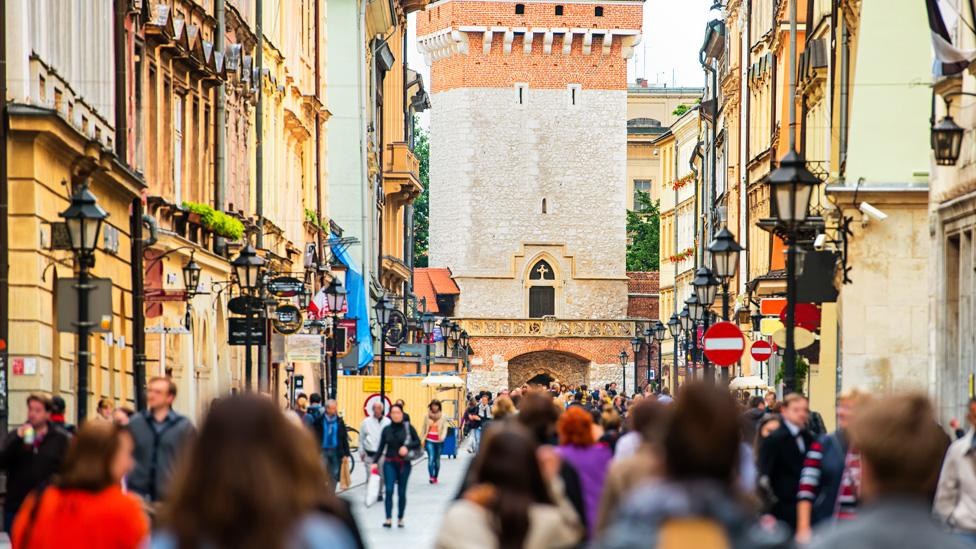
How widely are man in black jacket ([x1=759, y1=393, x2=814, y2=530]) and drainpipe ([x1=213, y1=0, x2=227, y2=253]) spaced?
21.9m

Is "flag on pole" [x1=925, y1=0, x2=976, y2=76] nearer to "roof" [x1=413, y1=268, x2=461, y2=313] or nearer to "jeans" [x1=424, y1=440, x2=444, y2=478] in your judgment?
"jeans" [x1=424, y1=440, x2=444, y2=478]

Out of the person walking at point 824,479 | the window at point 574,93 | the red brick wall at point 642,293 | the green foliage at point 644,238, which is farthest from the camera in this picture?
the green foliage at point 644,238

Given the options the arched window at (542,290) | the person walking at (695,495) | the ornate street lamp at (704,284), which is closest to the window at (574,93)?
the arched window at (542,290)

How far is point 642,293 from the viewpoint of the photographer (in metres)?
102

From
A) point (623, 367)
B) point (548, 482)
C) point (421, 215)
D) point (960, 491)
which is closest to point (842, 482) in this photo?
point (960, 491)

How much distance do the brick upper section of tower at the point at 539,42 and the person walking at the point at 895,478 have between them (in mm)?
90661

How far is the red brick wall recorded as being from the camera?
329 ft

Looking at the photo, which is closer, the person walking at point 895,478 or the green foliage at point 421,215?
the person walking at point 895,478

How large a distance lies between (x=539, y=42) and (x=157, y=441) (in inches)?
3348

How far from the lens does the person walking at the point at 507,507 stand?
7605 mm

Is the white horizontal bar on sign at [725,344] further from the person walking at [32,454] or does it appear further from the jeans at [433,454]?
the jeans at [433,454]

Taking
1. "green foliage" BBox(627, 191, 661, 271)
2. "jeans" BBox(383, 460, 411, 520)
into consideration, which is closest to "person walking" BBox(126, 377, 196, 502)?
"jeans" BBox(383, 460, 411, 520)

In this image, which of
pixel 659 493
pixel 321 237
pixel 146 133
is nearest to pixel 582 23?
pixel 321 237

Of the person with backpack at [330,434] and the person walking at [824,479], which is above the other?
the person walking at [824,479]
